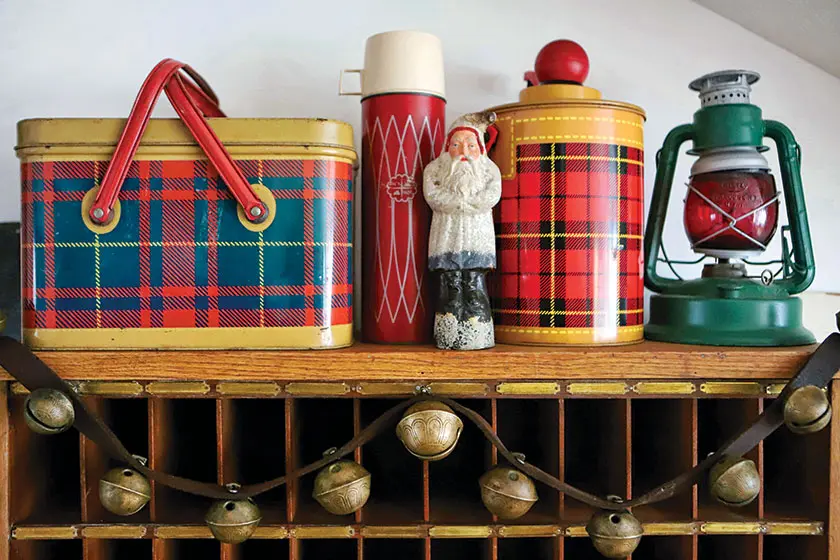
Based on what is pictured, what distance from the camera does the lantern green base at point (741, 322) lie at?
0.92 meters

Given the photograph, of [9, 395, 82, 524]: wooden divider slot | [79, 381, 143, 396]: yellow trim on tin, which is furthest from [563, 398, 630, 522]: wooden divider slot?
[9, 395, 82, 524]: wooden divider slot

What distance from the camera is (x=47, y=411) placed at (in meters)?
0.81

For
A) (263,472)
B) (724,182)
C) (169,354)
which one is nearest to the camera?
(169,354)

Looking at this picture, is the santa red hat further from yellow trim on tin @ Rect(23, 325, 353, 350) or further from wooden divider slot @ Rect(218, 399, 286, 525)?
wooden divider slot @ Rect(218, 399, 286, 525)

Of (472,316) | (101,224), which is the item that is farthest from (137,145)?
(472,316)

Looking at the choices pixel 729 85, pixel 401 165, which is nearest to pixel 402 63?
pixel 401 165

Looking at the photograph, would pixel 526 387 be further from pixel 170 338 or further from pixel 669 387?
pixel 170 338

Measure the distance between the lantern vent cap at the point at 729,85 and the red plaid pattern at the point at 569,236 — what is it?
17 centimetres

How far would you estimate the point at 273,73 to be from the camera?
1186mm

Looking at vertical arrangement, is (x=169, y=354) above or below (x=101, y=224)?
below

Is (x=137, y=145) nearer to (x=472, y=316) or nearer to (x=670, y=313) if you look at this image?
(x=472, y=316)

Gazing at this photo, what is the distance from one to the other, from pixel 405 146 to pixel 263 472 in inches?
23.1

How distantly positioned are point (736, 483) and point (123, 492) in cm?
73

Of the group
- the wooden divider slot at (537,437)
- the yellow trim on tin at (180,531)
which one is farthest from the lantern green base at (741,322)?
the yellow trim on tin at (180,531)
